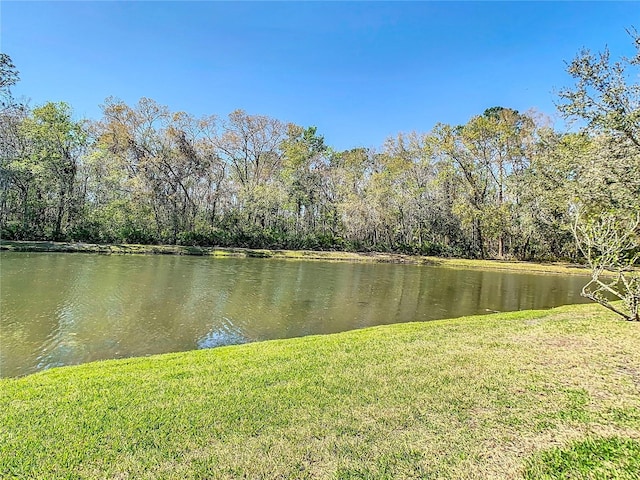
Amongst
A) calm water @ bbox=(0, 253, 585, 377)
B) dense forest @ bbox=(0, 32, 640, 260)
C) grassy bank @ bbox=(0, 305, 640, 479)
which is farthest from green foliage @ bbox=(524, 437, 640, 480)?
dense forest @ bbox=(0, 32, 640, 260)

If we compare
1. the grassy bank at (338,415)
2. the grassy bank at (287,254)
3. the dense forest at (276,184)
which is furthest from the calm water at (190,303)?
the dense forest at (276,184)

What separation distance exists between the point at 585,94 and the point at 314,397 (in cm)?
1203

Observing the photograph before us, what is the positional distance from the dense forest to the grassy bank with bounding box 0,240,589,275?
9.88 ft

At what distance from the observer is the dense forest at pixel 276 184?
95.9 ft

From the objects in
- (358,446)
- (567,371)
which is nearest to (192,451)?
(358,446)

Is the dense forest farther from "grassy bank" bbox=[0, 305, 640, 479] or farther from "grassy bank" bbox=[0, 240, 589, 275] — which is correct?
"grassy bank" bbox=[0, 305, 640, 479]

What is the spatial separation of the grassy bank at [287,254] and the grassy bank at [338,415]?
24199mm

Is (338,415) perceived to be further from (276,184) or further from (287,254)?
(276,184)

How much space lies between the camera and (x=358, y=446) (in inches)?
123

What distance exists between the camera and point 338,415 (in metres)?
3.66

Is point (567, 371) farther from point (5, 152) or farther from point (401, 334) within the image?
point (5, 152)

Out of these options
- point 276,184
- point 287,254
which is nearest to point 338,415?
point 287,254

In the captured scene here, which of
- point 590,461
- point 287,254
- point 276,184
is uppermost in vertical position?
point 276,184

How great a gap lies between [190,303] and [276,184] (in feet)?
87.5
